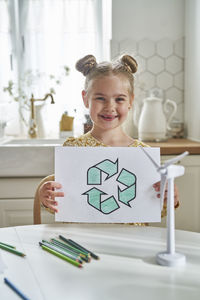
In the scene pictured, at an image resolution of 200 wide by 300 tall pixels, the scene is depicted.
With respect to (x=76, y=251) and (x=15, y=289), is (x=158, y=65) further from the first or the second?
(x=15, y=289)

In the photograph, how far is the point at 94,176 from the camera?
3.23 ft

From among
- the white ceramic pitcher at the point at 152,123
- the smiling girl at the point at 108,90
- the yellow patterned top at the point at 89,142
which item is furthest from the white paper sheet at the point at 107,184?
the white ceramic pitcher at the point at 152,123

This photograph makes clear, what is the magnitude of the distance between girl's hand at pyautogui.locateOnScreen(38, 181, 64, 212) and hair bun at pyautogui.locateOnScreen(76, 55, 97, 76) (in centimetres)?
46

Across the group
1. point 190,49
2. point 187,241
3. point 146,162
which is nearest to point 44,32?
point 190,49

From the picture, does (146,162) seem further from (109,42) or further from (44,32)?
(44,32)

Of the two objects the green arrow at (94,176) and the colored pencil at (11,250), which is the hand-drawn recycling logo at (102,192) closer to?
the green arrow at (94,176)

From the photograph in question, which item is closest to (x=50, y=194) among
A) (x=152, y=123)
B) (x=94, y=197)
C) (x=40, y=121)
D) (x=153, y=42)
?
(x=94, y=197)

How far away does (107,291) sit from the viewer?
66cm

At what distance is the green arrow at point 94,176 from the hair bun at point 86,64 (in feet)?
1.51

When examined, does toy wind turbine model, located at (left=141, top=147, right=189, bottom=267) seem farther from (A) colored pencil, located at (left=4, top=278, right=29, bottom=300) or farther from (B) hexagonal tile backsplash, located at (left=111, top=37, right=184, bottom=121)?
(B) hexagonal tile backsplash, located at (left=111, top=37, right=184, bottom=121)

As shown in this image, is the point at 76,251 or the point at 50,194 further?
the point at 50,194

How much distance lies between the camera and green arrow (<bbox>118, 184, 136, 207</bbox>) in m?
0.98

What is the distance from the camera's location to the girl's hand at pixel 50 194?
99 cm

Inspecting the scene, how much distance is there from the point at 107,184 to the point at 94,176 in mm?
39
